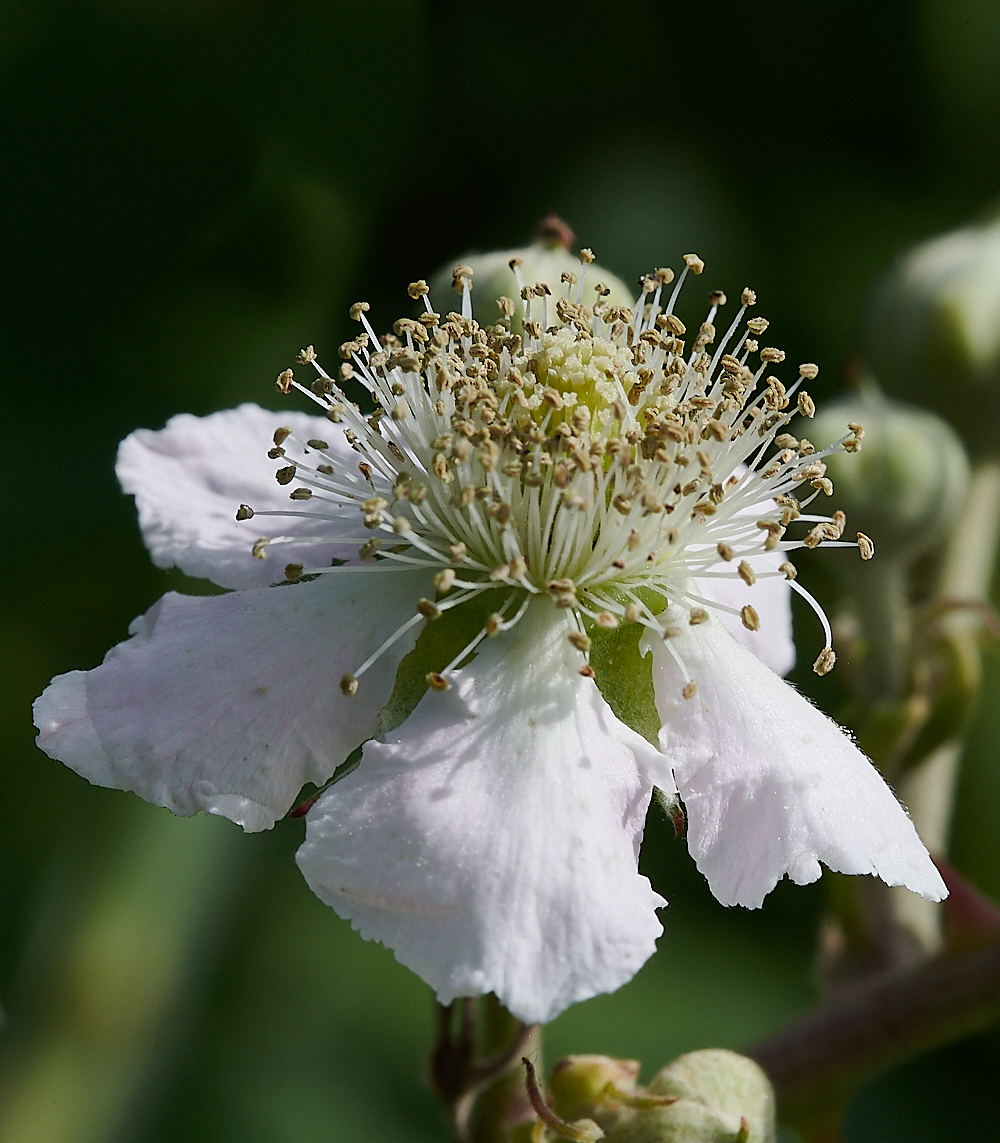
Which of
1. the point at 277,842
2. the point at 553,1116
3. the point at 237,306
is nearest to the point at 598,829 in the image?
the point at 553,1116

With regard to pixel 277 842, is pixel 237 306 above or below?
above

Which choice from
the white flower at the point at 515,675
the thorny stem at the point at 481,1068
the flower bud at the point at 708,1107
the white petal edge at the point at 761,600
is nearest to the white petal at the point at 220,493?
the white flower at the point at 515,675

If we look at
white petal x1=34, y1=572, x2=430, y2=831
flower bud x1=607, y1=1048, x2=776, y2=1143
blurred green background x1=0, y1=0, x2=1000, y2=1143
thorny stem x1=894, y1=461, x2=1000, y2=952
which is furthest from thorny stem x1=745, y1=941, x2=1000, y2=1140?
blurred green background x1=0, y1=0, x2=1000, y2=1143

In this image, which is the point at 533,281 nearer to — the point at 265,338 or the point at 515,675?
the point at 515,675

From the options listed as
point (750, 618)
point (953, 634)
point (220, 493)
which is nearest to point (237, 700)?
point (220, 493)

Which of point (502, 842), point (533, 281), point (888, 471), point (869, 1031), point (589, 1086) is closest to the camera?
point (502, 842)

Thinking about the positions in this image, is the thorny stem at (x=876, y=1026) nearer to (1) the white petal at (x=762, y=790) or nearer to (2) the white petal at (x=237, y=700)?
(1) the white petal at (x=762, y=790)

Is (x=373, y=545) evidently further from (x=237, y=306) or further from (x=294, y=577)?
(x=237, y=306)
